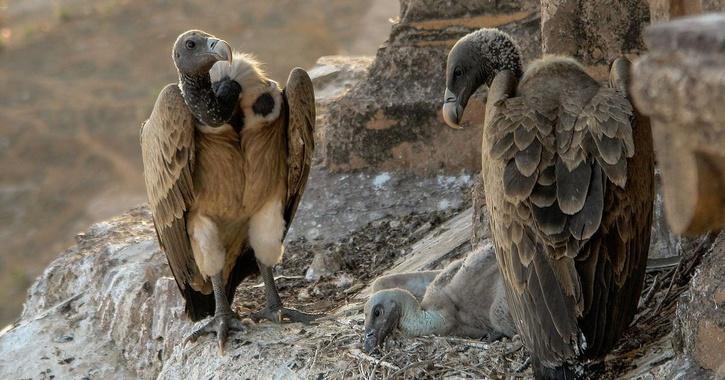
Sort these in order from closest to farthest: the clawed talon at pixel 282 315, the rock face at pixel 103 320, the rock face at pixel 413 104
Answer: the clawed talon at pixel 282 315
the rock face at pixel 103 320
the rock face at pixel 413 104

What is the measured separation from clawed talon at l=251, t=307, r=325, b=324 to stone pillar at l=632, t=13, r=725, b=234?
393 cm

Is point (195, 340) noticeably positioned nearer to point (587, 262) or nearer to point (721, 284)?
point (587, 262)

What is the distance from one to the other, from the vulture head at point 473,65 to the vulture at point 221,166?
44.5 inches

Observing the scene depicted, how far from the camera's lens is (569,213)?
4.58 meters

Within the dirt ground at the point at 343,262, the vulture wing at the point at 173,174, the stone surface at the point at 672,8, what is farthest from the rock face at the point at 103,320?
the stone surface at the point at 672,8

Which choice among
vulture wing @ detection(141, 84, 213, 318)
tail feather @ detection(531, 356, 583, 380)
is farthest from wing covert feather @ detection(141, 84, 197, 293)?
tail feather @ detection(531, 356, 583, 380)

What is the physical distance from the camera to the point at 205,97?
612 centimetres

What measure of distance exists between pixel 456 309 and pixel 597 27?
175 centimetres

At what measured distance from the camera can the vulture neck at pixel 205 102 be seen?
6117 millimetres

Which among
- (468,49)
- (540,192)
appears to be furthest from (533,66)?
(540,192)

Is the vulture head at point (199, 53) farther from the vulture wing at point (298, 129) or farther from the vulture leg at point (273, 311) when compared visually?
the vulture leg at point (273, 311)

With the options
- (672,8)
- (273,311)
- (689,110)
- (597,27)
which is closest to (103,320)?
(273,311)

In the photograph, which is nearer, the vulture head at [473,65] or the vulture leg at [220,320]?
the vulture head at [473,65]

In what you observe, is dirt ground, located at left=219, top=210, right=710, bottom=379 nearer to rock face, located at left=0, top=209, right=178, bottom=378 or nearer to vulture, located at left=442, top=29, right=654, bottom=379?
vulture, located at left=442, top=29, right=654, bottom=379
